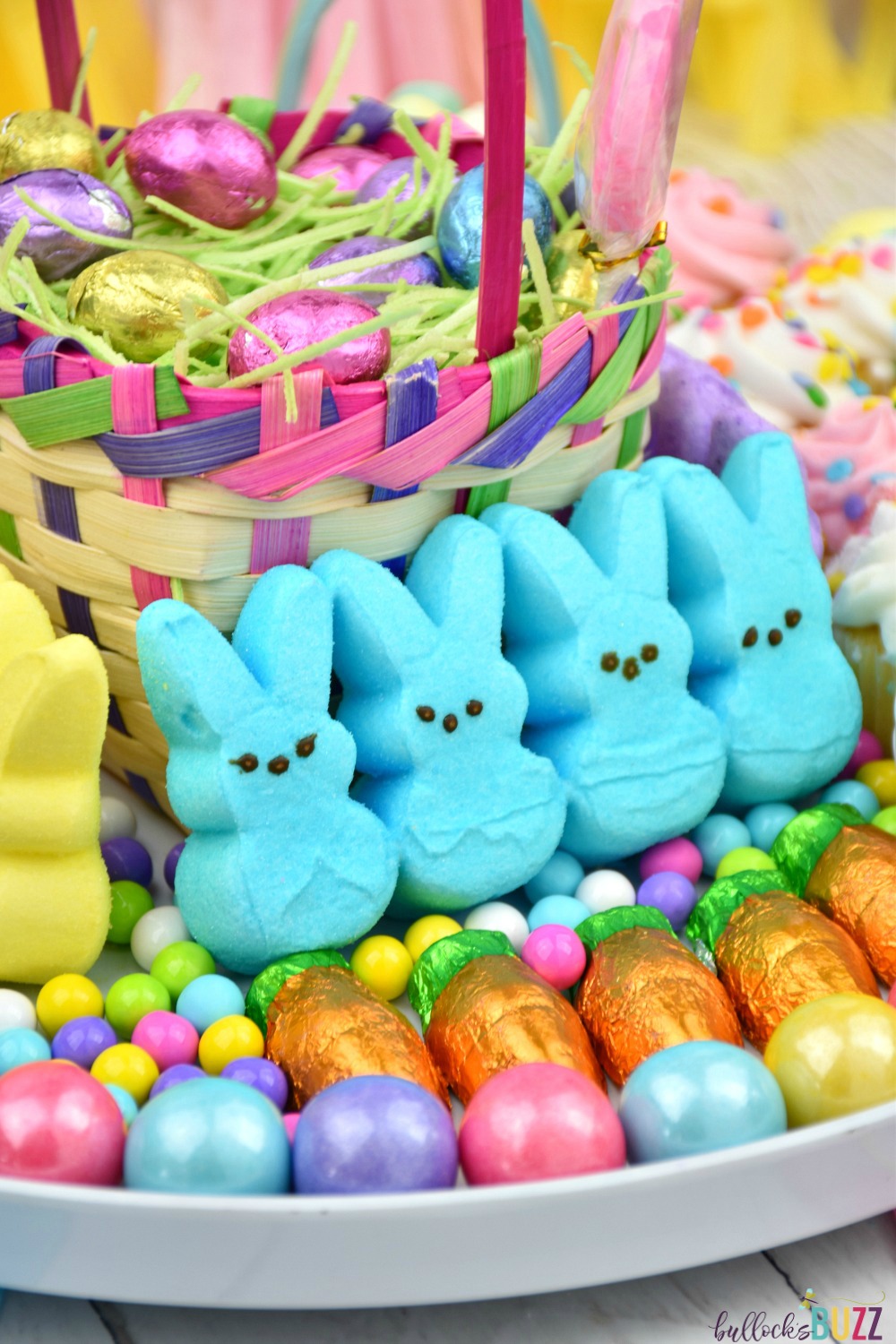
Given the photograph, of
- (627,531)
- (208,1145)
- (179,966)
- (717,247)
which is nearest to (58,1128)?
(208,1145)

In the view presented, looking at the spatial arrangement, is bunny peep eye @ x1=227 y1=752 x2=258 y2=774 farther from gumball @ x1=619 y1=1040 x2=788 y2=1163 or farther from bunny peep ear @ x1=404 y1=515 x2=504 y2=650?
gumball @ x1=619 y1=1040 x2=788 y2=1163

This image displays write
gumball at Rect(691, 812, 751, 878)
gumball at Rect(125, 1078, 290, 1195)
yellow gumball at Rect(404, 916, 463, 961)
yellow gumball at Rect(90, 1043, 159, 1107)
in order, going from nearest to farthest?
gumball at Rect(125, 1078, 290, 1195) < yellow gumball at Rect(90, 1043, 159, 1107) < yellow gumball at Rect(404, 916, 463, 961) < gumball at Rect(691, 812, 751, 878)

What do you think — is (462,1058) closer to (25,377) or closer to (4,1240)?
(4,1240)

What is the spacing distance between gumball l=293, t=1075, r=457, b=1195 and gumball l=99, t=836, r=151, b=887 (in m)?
0.30

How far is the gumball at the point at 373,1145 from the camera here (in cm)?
63

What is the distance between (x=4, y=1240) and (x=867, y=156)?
1824 mm

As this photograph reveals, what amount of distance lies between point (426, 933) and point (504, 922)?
2.0 inches

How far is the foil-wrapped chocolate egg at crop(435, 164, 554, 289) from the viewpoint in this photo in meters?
0.94

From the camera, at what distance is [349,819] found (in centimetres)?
82

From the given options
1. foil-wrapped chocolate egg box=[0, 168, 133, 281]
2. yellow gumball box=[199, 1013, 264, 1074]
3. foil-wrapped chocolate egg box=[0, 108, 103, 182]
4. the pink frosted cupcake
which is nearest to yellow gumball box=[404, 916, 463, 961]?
yellow gumball box=[199, 1013, 264, 1074]

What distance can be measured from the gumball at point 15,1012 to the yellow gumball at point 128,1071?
6cm

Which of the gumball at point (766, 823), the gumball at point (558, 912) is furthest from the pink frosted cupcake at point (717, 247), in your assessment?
the gumball at point (558, 912)

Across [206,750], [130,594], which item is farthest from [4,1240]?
[130,594]

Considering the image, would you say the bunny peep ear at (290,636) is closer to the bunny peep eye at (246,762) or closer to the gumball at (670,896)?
the bunny peep eye at (246,762)
